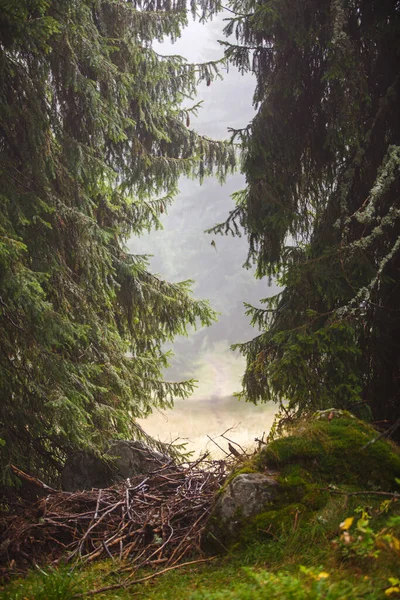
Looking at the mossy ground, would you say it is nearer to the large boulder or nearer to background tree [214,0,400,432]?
background tree [214,0,400,432]

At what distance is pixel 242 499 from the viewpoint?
337 cm

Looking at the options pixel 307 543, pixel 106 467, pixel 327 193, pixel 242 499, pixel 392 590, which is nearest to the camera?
pixel 392 590

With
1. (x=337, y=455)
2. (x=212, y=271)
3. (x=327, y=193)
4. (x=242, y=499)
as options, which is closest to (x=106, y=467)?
(x=242, y=499)

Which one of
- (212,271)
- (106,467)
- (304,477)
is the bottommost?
(304,477)

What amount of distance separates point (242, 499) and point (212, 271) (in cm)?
5599

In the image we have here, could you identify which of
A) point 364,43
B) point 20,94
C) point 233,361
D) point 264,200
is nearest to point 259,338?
point 264,200

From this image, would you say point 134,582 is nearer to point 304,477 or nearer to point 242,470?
point 242,470

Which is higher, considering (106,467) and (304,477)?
(106,467)

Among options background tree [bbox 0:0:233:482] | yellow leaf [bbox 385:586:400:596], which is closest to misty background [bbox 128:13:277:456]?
background tree [bbox 0:0:233:482]

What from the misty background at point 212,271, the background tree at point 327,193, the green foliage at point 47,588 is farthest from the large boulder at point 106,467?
the misty background at point 212,271

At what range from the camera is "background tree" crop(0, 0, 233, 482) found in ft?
15.8

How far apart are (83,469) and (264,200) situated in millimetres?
3890

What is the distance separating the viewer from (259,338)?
18.1 ft

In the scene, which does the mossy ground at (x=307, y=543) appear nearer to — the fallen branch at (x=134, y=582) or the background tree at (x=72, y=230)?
the fallen branch at (x=134, y=582)
